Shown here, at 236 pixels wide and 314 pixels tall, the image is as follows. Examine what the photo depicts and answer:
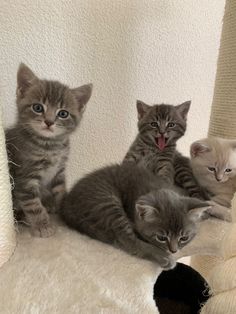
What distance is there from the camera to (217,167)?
46.2 inches

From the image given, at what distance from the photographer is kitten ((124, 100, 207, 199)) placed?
1.18 meters

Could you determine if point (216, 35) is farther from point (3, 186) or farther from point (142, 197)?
point (3, 186)

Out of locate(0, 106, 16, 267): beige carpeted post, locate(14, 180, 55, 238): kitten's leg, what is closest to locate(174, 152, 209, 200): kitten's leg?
locate(14, 180, 55, 238): kitten's leg

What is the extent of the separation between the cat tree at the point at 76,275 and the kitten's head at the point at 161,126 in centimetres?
43

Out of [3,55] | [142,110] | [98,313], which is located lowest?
[98,313]

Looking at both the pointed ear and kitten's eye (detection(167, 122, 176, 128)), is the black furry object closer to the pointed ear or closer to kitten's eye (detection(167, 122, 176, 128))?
kitten's eye (detection(167, 122, 176, 128))

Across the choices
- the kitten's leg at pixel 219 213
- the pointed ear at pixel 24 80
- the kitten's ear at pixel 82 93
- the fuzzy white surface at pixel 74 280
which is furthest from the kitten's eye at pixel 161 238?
the pointed ear at pixel 24 80

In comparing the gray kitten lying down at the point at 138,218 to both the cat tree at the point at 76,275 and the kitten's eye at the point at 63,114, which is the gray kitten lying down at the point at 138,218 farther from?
the kitten's eye at the point at 63,114

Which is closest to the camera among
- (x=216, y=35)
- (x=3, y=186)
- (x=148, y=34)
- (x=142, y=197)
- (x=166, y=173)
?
(x=3, y=186)

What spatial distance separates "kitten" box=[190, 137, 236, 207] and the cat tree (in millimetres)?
369

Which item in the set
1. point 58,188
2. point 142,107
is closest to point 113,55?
point 142,107

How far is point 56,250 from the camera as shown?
813mm

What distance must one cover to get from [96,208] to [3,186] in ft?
0.89

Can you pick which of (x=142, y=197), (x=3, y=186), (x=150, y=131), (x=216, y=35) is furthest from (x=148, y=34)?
(x=3, y=186)
